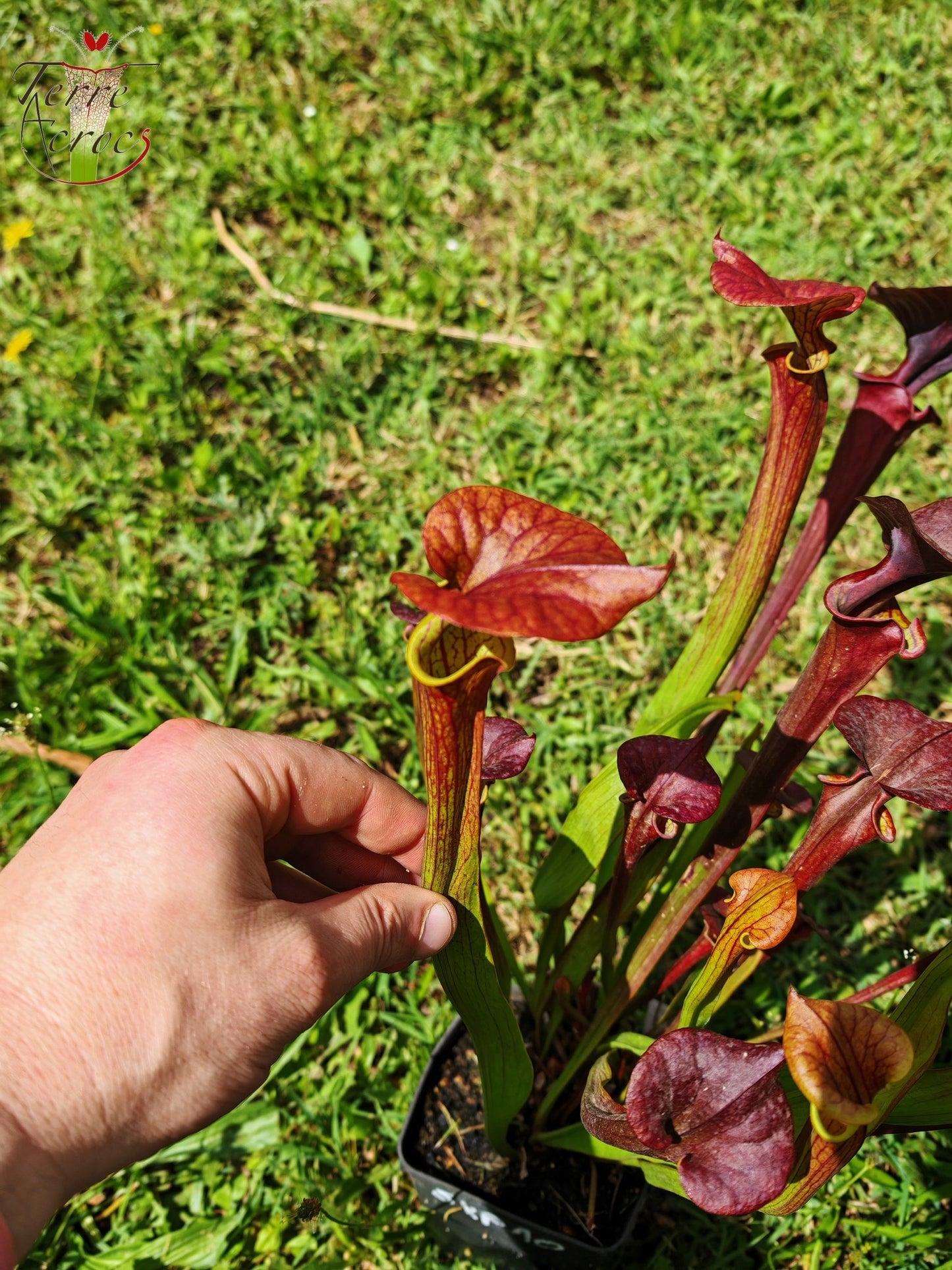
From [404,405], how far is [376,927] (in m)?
1.99

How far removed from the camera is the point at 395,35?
335 cm

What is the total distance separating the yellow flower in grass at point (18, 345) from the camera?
276cm

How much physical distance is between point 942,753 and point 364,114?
3199mm

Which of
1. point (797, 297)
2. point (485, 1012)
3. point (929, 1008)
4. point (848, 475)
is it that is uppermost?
point (797, 297)

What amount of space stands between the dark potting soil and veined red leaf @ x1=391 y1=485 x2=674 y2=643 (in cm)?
115

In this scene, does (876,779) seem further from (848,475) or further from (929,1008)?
(848,475)

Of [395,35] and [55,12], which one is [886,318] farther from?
[55,12]

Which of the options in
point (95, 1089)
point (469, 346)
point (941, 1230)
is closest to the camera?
point (95, 1089)

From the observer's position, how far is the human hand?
0.91m

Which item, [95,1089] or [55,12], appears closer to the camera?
[95,1089]

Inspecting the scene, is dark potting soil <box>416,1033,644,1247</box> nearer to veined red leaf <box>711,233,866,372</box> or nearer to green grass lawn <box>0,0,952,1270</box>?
green grass lawn <box>0,0,952,1270</box>

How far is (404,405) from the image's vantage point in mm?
2734

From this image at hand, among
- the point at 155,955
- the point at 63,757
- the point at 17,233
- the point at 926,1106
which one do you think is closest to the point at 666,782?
the point at 926,1106

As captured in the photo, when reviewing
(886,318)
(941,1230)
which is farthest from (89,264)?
(941,1230)
